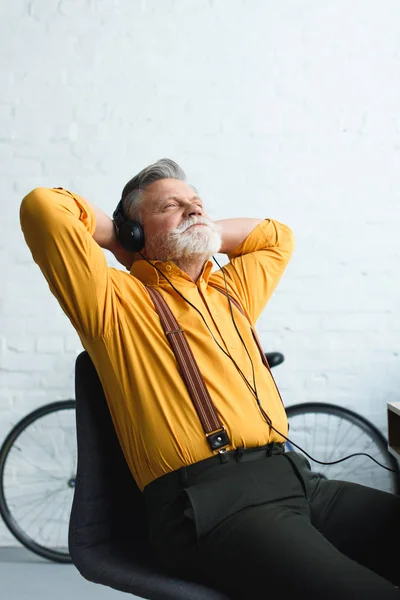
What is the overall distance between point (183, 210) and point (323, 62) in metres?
1.54

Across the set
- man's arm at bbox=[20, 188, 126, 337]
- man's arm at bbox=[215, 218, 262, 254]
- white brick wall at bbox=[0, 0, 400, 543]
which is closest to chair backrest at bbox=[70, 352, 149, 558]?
man's arm at bbox=[20, 188, 126, 337]

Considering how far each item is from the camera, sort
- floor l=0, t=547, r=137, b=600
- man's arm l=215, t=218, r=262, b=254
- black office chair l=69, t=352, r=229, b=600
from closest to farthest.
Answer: black office chair l=69, t=352, r=229, b=600 < man's arm l=215, t=218, r=262, b=254 < floor l=0, t=547, r=137, b=600

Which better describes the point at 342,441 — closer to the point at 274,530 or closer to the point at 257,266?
the point at 257,266

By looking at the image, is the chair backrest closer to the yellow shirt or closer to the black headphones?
the yellow shirt

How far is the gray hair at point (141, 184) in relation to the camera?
1.60 meters

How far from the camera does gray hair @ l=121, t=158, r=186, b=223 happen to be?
160 cm

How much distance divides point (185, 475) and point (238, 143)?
5.97 feet

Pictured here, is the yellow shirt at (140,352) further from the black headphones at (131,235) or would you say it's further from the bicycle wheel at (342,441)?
the bicycle wheel at (342,441)

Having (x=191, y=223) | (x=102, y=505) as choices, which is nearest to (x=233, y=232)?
(x=191, y=223)

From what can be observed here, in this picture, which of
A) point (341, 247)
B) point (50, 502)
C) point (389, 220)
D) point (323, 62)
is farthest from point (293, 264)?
point (50, 502)

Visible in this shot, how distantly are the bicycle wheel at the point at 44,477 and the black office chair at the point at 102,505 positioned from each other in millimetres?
1443

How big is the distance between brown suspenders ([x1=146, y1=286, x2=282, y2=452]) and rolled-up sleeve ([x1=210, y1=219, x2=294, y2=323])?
0.90 ft

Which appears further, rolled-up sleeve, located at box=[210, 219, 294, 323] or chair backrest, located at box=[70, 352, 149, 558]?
rolled-up sleeve, located at box=[210, 219, 294, 323]

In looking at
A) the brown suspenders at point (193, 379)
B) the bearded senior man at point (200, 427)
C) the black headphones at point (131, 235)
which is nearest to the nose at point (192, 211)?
the bearded senior man at point (200, 427)
